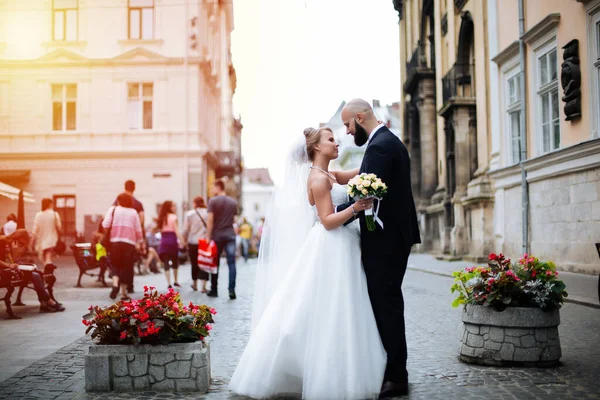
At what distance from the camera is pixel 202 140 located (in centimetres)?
3562

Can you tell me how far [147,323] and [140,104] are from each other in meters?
30.7

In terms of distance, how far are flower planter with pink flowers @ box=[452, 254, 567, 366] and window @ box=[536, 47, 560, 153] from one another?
11.2m

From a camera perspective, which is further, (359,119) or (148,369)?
(359,119)

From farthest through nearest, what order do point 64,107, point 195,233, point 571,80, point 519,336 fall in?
point 64,107, point 195,233, point 571,80, point 519,336

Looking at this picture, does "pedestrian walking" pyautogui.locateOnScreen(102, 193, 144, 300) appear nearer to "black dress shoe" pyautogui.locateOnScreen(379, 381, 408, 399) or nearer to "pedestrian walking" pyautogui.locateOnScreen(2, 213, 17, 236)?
"black dress shoe" pyautogui.locateOnScreen(379, 381, 408, 399)

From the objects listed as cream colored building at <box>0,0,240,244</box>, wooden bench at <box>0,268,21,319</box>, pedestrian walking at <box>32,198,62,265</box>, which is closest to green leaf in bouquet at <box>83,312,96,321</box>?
wooden bench at <box>0,268,21,319</box>

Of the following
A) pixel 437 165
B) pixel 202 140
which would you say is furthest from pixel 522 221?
pixel 202 140

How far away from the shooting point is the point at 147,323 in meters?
5.31

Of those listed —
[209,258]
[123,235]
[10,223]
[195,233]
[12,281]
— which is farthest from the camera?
[10,223]

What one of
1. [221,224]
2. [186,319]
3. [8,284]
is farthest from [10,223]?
[186,319]

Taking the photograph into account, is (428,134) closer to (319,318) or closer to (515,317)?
(515,317)

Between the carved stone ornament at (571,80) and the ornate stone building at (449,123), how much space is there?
595 cm

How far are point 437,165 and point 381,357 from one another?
1102 inches

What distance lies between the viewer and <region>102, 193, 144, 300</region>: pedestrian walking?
12.4m
